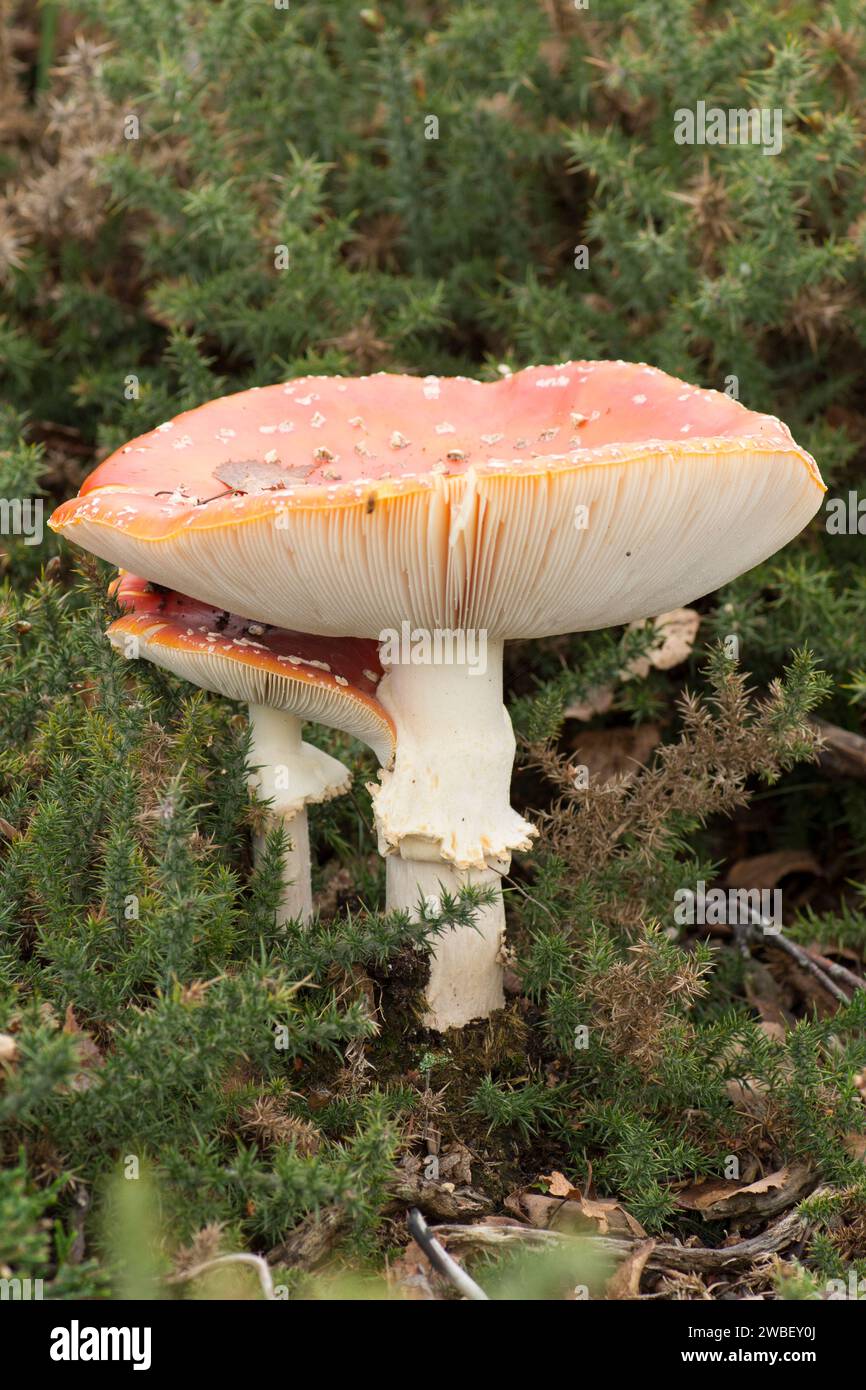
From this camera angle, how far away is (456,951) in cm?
292

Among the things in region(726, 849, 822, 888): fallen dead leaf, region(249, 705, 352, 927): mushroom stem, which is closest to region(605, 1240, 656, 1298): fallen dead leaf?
region(249, 705, 352, 927): mushroom stem

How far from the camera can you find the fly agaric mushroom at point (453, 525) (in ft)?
7.24

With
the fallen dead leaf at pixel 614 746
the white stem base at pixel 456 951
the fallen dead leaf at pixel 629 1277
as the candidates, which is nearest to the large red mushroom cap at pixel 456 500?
the white stem base at pixel 456 951

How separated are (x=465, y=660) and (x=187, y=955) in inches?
33.4

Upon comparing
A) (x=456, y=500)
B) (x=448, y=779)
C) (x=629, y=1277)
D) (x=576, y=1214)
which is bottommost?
(x=629, y=1277)

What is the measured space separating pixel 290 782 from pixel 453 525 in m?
0.90

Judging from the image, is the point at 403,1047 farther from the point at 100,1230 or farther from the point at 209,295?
the point at 209,295

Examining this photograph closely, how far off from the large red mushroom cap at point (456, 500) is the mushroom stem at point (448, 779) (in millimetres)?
128

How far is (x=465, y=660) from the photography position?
→ 2721 mm

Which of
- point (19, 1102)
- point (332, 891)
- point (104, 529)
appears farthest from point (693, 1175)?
point (104, 529)

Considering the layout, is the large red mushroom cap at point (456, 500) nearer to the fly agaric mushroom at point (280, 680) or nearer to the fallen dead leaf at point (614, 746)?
the fly agaric mushroom at point (280, 680)

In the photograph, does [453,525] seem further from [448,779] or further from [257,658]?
[448,779]

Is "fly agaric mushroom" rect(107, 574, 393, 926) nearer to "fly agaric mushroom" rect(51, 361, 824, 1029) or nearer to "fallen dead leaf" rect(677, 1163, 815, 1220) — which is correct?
"fly agaric mushroom" rect(51, 361, 824, 1029)

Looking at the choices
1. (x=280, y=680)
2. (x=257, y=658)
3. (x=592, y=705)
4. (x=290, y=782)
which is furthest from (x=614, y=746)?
(x=257, y=658)
